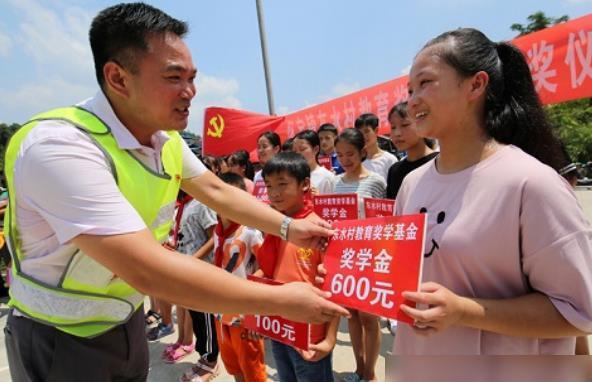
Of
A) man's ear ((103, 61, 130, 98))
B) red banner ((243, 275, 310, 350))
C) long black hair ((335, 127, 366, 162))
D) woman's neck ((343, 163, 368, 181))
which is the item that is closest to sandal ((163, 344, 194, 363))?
red banner ((243, 275, 310, 350))

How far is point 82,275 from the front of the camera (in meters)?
1.35

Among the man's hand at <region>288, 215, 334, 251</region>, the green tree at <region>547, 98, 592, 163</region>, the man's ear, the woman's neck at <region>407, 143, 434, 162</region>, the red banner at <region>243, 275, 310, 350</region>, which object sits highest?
the green tree at <region>547, 98, 592, 163</region>

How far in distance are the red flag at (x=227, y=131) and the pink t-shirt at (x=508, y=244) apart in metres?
6.34

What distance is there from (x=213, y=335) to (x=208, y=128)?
4.76 meters

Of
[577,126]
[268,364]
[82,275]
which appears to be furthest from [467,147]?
[577,126]

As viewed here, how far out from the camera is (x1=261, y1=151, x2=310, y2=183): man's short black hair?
2426 mm

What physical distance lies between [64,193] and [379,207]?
208cm

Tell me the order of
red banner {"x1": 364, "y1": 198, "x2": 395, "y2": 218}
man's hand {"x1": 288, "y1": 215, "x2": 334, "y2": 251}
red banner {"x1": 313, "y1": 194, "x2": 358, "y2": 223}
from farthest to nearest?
red banner {"x1": 313, "y1": 194, "x2": 358, "y2": 223}, red banner {"x1": 364, "y1": 198, "x2": 395, "y2": 218}, man's hand {"x1": 288, "y1": 215, "x2": 334, "y2": 251}

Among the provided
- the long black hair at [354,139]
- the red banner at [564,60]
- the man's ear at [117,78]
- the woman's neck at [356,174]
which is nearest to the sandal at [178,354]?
the woman's neck at [356,174]

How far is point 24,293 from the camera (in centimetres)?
138

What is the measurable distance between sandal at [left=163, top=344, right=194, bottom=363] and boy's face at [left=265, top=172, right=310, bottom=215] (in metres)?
2.15

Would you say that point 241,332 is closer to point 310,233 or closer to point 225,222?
point 225,222

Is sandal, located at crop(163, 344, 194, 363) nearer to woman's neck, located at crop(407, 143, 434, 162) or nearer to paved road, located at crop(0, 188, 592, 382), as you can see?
paved road, located at crop(0, 188, 592, 382)

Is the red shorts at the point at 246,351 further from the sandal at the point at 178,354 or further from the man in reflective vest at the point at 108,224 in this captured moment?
the sandal at the point at 178,354
